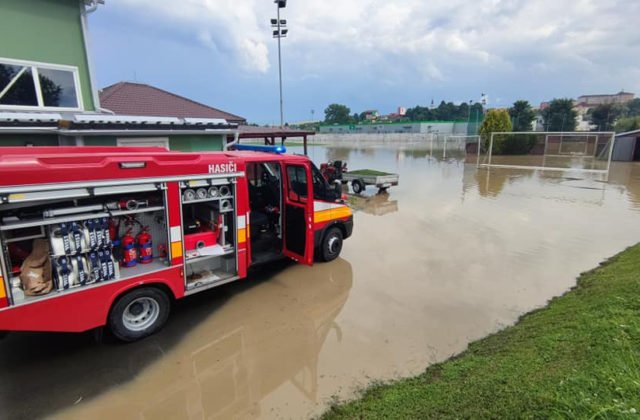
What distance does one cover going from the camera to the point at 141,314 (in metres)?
4.66

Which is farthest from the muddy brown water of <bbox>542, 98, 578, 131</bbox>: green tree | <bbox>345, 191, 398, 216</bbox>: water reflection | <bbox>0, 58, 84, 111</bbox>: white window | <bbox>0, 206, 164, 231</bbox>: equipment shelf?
<bbox>542, 98, 578, 131</bbox>: green tree

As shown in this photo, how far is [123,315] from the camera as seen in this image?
442 centimetres

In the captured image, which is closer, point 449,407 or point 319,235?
point 449,407

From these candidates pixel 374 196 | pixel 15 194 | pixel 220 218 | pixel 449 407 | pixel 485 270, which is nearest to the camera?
pixel 449 407

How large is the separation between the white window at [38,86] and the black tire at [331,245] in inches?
312

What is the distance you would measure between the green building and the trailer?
7.31 metres

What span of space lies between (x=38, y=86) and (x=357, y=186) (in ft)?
37.3

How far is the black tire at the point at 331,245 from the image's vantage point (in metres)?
7.32

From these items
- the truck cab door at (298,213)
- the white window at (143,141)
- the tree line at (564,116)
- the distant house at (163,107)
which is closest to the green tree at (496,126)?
the tree line at (564,116)

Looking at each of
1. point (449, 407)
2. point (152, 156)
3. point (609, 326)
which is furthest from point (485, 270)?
point (152, 156)

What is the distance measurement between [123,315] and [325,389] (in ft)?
8.99

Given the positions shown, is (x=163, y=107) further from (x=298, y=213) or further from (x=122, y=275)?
(x=122, y=275)

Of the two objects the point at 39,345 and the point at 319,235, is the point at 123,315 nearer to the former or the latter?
the point at 39,345

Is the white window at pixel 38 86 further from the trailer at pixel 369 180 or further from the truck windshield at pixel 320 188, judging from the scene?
the trailer at pixel 369 180
